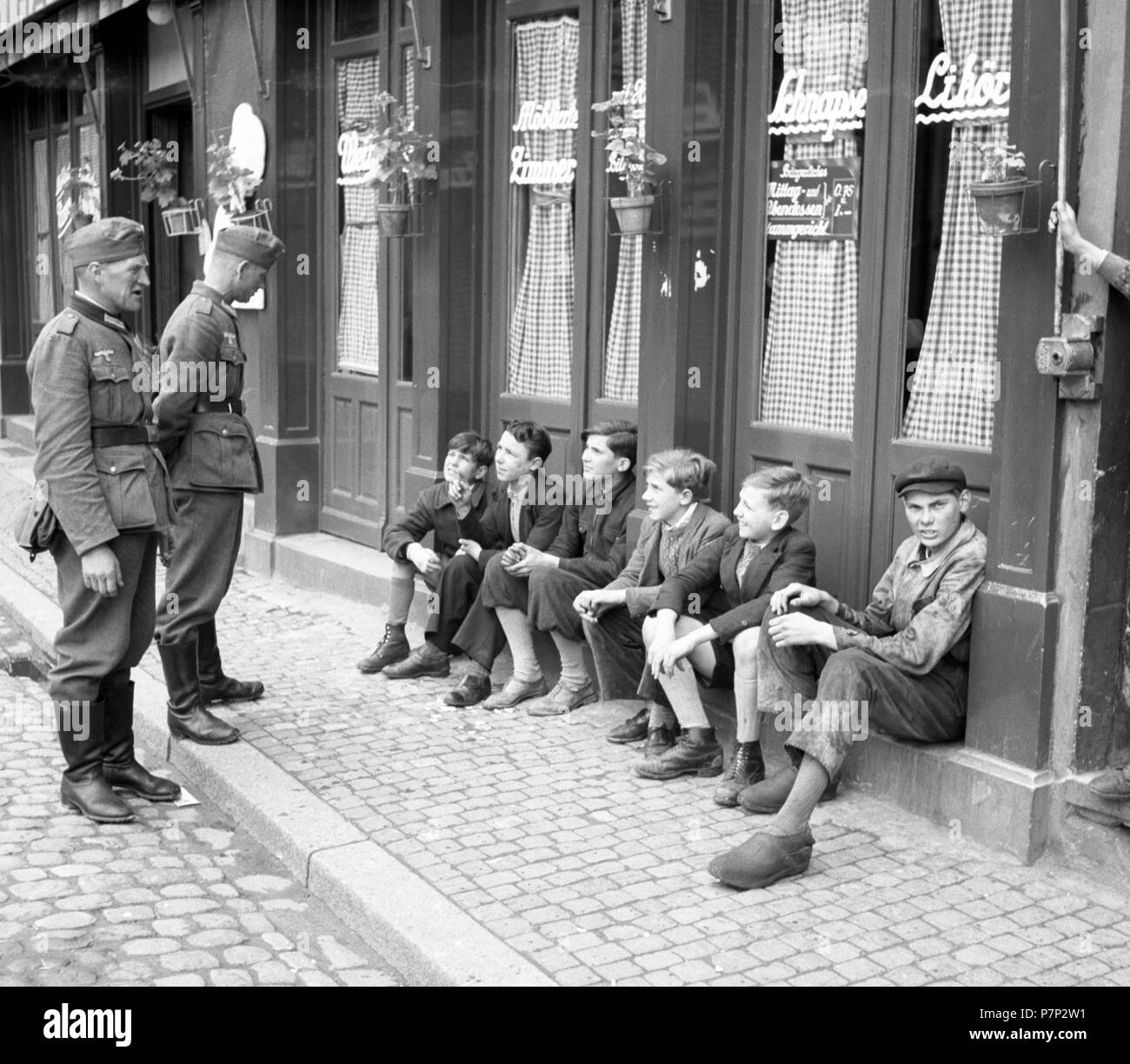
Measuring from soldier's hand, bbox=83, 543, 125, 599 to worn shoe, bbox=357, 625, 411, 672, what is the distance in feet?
7.26

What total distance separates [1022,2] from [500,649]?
366cm

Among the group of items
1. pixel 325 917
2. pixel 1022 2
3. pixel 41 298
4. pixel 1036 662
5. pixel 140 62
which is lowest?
pixel 325 917

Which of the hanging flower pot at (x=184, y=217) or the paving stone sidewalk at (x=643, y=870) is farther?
the hanging flower pot at (x=184, y=217)

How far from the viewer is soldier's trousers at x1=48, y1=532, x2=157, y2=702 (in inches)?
220

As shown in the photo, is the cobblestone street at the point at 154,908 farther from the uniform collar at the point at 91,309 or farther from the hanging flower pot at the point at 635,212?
the hanging flower pot at the point at 635,212

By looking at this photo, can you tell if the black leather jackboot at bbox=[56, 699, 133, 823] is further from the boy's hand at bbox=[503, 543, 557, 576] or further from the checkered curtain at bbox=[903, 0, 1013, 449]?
the checkered curtain at bbox=[903, 0, 1013, 449]

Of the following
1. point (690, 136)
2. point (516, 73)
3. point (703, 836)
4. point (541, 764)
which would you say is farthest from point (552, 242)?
point (703, 836)

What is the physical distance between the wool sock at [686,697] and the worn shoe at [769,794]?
0.48 metres

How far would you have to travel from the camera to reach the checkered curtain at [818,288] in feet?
20.2

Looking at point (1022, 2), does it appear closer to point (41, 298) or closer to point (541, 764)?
point (541, 764)

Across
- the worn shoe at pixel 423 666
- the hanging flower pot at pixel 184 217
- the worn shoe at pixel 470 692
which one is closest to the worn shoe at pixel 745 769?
the worn shoe at pixel 470 692

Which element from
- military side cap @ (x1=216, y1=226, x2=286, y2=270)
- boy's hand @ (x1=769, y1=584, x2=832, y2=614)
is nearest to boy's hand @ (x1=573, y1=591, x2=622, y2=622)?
boy's hand @ (x1=769, y1=584, x2=832, y2=614)

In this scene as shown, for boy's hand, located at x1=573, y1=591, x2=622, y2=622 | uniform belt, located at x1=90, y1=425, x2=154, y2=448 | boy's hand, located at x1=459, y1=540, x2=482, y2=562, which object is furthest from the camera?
boy's hand, located at x1=459, y1=540, x2=482, y2=562

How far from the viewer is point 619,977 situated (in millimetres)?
4199
